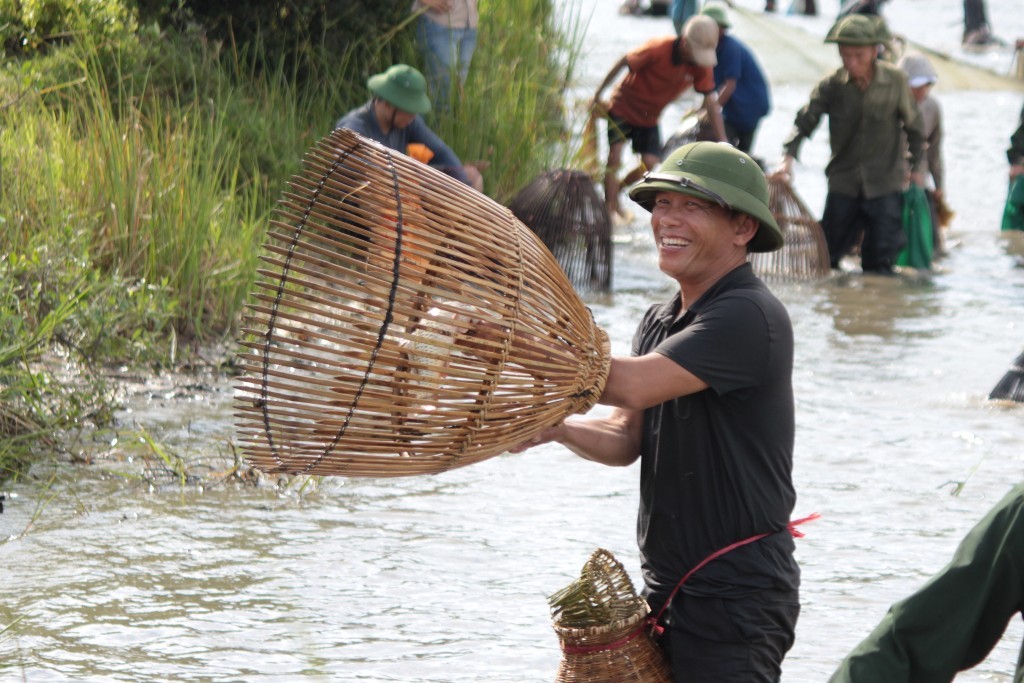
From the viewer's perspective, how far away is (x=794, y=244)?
11.4 metres

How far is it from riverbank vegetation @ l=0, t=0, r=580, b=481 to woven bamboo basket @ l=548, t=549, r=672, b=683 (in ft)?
10.0

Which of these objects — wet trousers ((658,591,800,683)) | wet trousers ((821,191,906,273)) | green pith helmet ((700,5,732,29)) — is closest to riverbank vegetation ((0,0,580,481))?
green pith helmet ((700,5,732,29))

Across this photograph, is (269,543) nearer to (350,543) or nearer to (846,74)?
(350,543)

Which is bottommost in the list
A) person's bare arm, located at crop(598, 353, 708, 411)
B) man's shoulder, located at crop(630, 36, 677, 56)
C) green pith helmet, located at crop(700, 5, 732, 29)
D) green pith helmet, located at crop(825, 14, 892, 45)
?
person's bare arm, located at crop(598, 353, 708, 411)

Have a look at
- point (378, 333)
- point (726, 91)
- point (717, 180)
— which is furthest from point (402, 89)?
point (378, 333)

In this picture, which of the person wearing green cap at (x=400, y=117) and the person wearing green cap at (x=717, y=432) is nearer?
the person wearing green cap at (x=717, y=432)

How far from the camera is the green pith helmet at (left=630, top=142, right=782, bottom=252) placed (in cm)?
322

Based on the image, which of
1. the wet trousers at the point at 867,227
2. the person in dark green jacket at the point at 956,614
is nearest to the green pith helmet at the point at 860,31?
the wet trousers at the point at 867,227

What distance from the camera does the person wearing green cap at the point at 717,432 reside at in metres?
3.15

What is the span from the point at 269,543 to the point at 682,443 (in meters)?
2.60

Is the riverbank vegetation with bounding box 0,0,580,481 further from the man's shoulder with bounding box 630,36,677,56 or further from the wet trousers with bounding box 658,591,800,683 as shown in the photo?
the wet trousers with bounding box 658,591,800,683

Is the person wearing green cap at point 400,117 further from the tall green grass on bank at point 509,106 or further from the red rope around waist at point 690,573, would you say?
the red rope around waist at point 690,573

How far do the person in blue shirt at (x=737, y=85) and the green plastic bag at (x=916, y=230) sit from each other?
1757mm

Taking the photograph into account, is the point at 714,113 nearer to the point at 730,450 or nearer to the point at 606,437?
the point at 606,437
